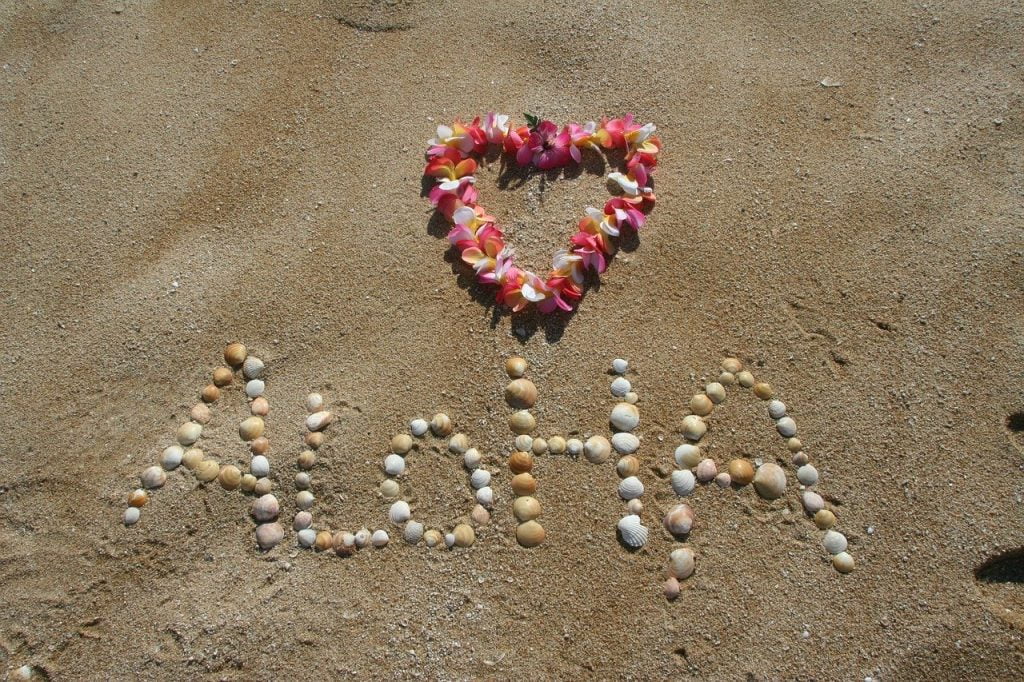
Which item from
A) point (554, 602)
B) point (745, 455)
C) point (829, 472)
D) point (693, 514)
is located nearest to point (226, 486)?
point (554, 602)

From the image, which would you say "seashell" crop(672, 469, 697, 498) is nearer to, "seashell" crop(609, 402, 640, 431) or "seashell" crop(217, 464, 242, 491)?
"seashell" crop(609, 402, 640, 431)

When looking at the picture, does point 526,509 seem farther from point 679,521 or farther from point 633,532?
point 679,521

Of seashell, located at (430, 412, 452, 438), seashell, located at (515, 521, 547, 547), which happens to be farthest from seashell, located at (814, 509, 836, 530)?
seashell, located at (430, 412, 452, 438)

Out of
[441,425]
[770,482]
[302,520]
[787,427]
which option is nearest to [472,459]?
[441,425]

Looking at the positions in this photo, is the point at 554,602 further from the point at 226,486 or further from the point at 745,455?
the point at 226,486

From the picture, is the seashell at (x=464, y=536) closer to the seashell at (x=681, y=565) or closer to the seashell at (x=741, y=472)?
the seashell at (x=681, y=565)

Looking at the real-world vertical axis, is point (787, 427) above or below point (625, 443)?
above
